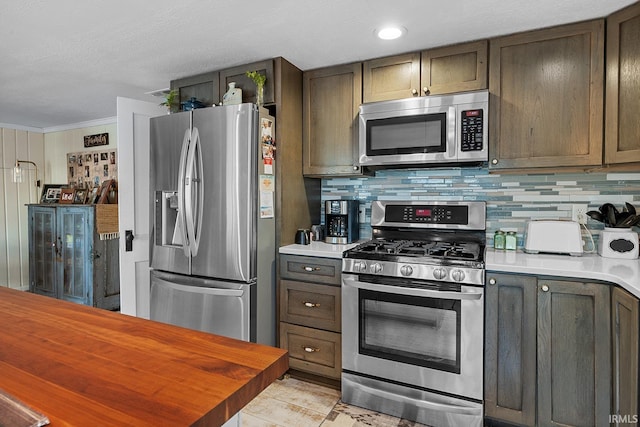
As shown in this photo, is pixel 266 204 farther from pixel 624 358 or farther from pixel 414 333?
pixel 624 358

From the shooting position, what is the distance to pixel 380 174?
286 cm

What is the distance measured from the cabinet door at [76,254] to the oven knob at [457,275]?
3.68 meters

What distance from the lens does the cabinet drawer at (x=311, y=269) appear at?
7.81ft

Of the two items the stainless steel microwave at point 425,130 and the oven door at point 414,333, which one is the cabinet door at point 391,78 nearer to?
the stainless steel microwave at point 425,130

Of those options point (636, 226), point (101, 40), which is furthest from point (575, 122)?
point (101, 40)

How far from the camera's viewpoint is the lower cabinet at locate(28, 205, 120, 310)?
12.9ft

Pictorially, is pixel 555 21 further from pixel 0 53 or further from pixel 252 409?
pixel 0 53

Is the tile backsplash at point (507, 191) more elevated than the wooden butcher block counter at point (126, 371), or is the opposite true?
the tile backsplash at point (507, 191)

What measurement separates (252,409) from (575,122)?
2513 millimetres

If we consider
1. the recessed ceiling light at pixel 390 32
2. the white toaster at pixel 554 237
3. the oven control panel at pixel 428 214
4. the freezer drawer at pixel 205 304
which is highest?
the recessed ceiling light at pixel 390 32

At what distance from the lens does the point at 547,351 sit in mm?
1834

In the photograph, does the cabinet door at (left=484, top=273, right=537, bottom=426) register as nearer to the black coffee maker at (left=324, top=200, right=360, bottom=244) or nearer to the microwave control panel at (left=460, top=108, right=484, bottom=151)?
the microwave control panel at (left=460, top=108, right=484, bottom=151)

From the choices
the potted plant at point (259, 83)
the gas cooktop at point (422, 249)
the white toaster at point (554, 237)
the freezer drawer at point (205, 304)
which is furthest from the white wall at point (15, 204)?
the white toaster at point (554, 237)

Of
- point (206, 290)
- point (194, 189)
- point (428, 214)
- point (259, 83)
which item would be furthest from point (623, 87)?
point (206, 290)
